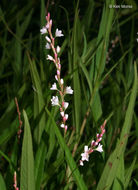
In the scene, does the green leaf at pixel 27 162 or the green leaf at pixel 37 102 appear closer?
the green leaf at pixel 27 162

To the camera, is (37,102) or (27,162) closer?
(27,162)

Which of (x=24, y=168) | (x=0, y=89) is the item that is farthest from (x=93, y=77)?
(x=0, y=89)

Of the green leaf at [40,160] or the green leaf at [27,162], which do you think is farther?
the green leaf at [40,160]

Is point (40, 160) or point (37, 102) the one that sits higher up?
point (37, 102)

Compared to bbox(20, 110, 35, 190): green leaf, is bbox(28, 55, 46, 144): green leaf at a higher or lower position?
higher

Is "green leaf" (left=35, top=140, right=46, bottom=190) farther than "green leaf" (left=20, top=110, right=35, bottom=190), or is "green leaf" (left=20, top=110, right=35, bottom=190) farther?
"green leaf" (left=35, top=140, right=46, bottom=190)

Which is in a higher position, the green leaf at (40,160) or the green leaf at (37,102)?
the green leaf at (37,102)

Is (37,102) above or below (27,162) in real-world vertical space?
above

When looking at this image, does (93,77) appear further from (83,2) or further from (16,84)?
(83,2)
